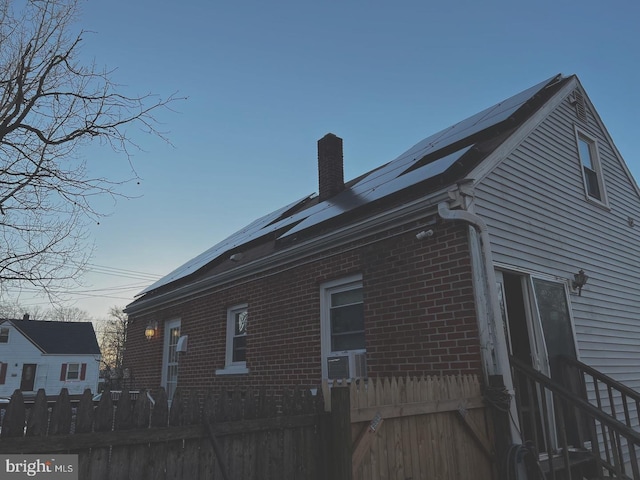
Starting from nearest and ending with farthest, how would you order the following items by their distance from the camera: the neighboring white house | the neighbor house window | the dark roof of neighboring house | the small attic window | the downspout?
the downspout, the neighbor house window, the small attic window, the neighboring white house, the dark roof of neighboring house

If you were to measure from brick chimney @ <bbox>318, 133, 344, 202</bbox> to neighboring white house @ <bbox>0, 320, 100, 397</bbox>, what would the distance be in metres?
30.8

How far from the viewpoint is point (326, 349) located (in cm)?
705

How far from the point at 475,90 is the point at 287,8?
20.5 feet

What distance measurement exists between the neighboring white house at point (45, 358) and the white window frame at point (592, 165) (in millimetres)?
35866

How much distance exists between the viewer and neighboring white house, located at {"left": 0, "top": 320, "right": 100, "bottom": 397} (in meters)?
33.0

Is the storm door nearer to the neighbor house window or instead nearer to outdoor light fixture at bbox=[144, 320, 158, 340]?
the neighbor house window

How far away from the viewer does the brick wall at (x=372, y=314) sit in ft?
17.1

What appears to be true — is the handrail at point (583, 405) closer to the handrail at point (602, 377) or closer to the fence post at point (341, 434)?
the handrail at point (602, 377)

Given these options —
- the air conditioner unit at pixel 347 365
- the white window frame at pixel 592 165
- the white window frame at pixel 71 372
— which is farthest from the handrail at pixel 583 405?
the white window frame at pixel 71 372

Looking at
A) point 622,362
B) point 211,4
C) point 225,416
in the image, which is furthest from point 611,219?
point 211,4

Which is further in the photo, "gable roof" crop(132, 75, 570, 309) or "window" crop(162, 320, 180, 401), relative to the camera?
"window" crop(162, 320, 180, 401)

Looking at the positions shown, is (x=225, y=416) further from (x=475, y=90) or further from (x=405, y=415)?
(x=475, y=90)

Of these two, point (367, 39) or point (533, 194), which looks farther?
point (367, 39)

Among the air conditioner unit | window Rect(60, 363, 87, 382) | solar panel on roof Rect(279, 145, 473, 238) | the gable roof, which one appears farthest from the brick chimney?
window Rect(60, 363, 87, 382)
